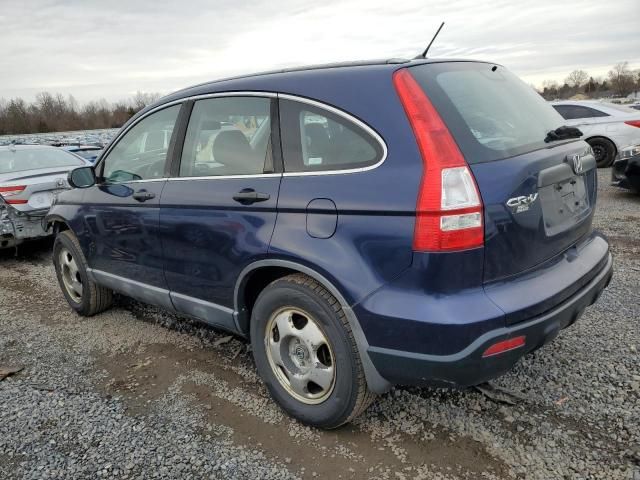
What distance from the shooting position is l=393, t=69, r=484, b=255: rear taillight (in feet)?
6.62

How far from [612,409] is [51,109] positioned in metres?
79.6

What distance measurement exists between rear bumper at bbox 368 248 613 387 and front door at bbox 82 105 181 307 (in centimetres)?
181

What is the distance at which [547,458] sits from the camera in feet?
7.64

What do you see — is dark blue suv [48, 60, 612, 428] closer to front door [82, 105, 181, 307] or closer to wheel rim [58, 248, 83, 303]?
front door [82, 105, 181, 307]

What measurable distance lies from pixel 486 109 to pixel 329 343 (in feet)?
4.47

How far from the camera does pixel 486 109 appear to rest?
240 cm

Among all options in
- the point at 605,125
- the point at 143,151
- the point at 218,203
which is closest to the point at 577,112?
the point at 605,125

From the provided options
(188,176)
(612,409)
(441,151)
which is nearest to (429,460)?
(612,409)

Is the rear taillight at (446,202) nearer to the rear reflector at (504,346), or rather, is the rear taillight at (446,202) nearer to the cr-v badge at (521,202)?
the cr-v badge at (521,202)

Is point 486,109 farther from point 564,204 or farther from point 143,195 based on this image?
point 143,195

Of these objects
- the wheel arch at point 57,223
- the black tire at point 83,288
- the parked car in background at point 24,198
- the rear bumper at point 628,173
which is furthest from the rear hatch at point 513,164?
the rear bumper at point 628,173

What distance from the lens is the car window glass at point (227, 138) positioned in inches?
108

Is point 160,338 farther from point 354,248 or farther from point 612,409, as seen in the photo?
point 612,409

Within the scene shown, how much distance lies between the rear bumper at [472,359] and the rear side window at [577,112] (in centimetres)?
1066
